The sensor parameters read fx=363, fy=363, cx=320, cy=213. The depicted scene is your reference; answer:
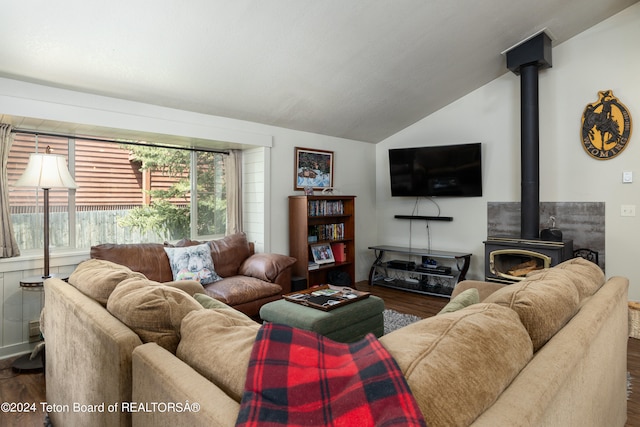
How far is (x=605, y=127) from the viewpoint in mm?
3832

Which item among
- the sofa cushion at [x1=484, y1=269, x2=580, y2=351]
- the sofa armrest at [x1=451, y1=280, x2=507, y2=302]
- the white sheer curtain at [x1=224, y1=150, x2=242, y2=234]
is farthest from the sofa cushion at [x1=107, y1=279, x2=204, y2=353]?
the white sheer curtain at [x1=224, y1=150, x2=242, y2=234]

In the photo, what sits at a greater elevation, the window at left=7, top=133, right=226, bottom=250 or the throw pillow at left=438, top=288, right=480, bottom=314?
the window at left=7, top=133, right=226, bottom=250

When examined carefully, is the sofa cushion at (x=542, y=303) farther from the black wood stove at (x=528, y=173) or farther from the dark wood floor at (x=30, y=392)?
the black wood stove at (x=528, y=173)

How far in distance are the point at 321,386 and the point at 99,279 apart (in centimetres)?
127

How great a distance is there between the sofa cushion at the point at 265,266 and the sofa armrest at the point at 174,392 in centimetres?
268

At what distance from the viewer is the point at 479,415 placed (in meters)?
0.70

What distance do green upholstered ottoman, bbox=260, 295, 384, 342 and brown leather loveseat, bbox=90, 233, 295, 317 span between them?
0.58 meters

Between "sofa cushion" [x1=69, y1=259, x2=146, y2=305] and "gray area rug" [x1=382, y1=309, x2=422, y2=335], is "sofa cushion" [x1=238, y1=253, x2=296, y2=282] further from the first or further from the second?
"sofa cushion" [x1=69, y1=259, x2=146, y2=305]

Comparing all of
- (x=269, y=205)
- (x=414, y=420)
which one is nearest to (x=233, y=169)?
(x=269, y=205)

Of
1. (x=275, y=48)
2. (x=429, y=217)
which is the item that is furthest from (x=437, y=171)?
(x=275, y=48)

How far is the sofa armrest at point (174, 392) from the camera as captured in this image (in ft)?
2.44

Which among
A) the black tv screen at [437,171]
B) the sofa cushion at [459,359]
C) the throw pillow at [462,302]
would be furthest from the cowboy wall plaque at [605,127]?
the sofa cushion at [459,359]

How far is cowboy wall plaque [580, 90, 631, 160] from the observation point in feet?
12.2

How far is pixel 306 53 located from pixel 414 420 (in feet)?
10.3
